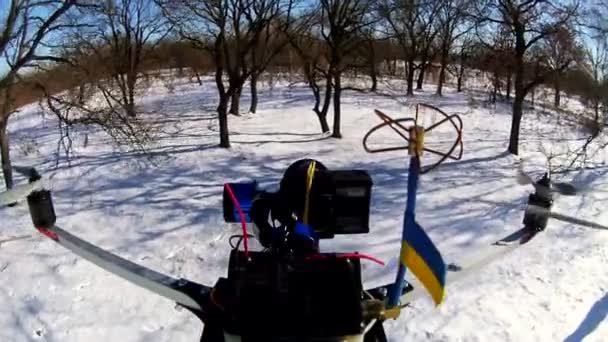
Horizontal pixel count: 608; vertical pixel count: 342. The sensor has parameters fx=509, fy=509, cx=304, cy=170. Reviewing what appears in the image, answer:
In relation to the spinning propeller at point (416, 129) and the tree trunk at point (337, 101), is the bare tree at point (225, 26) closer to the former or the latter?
the tree trunk at point (337, 101)

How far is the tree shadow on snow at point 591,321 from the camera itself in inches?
168

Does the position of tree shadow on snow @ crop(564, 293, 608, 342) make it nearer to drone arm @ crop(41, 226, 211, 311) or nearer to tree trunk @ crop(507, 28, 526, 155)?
drone arm @ crop(41, 226, 211, 311)

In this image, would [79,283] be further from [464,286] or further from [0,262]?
[464,286]

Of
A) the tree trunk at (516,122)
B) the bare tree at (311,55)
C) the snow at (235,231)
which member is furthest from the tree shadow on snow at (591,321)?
the bare tree at (311,55)

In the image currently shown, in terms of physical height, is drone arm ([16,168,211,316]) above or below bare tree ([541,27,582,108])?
below

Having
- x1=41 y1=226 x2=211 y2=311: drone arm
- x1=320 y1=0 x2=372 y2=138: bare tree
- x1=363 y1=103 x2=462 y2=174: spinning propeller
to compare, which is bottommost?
x1=41 y1=226 x2=211 y2=311: drone arm

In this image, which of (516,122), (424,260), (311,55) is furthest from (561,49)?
(424,260)

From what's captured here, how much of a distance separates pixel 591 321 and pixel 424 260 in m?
4.48

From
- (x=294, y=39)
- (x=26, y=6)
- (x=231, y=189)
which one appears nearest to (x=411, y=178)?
(x=231, y=189)

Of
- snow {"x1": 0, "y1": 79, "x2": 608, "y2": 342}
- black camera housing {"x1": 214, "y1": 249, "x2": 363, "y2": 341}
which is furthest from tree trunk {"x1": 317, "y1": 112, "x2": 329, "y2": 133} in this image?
black camera housing {"x1": 214, "y1": 249, "x2": 363, "y2": 341}

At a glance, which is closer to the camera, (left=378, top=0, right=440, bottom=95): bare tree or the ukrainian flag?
the ukrainian flag

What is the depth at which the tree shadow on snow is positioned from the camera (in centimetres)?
426

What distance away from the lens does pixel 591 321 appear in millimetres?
4453

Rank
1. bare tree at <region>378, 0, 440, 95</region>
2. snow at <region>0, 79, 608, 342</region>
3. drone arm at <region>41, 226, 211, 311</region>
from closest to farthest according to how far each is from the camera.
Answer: drone arm at <region>41, 226, 211, 311</region> → snow at <region>0, 79, 608, 342</region> → bare tree at <region>378, 0, 440, 95</region>
